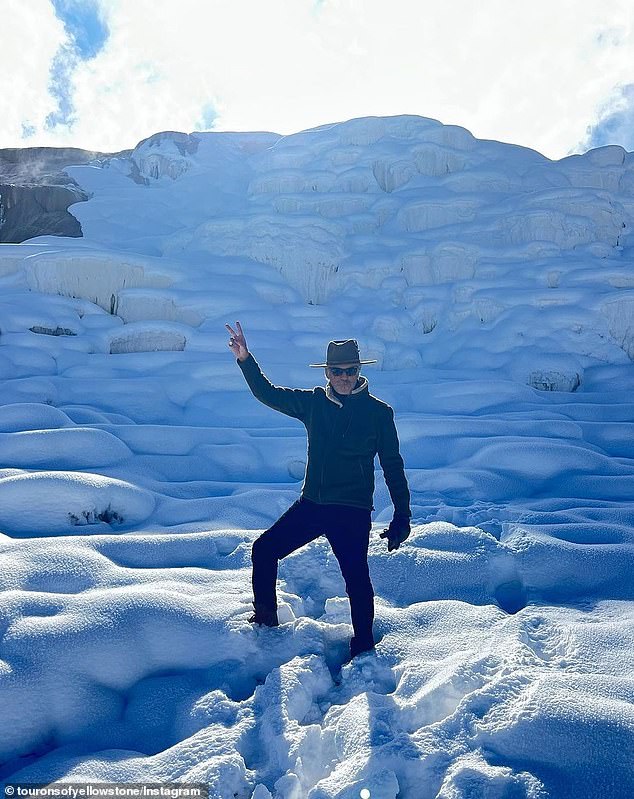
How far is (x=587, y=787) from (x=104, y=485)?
3.89 metres

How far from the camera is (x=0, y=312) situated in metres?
10.6

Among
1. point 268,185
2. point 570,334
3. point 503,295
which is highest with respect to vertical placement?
point 268,185

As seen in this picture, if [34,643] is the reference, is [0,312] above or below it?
above

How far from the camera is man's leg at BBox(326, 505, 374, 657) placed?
2611mm

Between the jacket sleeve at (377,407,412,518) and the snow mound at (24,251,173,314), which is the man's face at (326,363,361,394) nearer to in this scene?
the jacket sleeve at (377,407,412,518)

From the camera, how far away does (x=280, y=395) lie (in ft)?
9.34

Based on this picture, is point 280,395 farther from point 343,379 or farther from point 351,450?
point 351,450

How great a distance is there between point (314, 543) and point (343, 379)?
5.77 ft

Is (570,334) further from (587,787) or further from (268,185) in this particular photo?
(268,185)

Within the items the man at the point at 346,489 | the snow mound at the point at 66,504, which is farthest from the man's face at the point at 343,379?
the snow mound at the point at 66,504

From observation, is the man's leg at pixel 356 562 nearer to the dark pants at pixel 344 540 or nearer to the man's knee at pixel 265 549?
the dark pants at pixel 344 540

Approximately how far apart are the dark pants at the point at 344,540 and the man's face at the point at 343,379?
59cm

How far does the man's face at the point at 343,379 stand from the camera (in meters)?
2.62

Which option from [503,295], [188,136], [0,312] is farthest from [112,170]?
[503,295]
